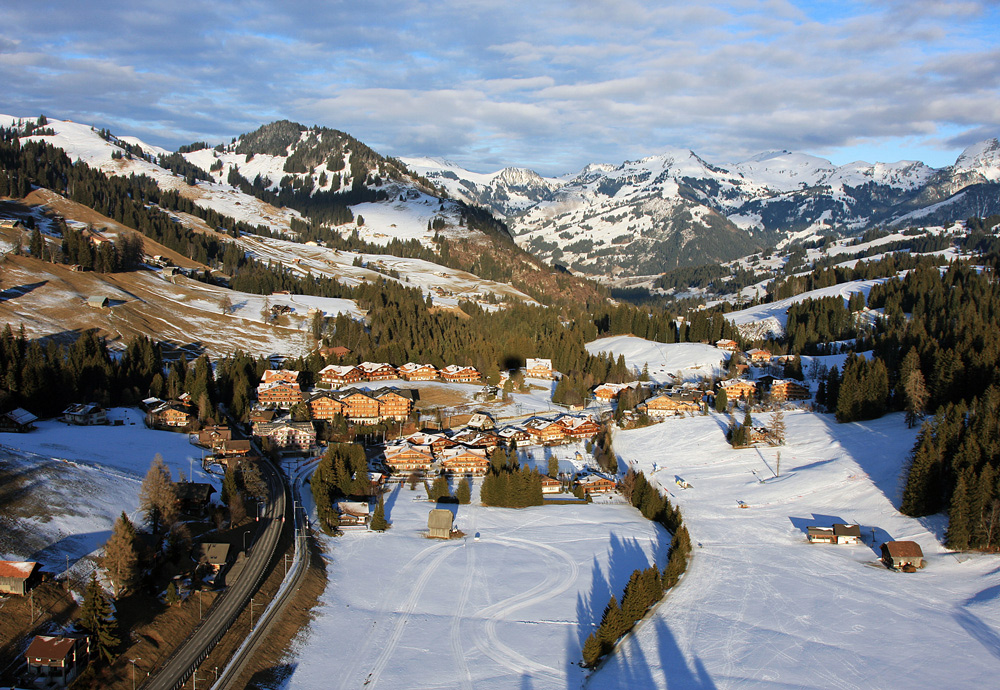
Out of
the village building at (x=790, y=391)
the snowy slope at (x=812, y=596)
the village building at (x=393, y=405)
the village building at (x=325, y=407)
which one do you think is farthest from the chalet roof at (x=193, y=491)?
the village building at (x=790, y=391)

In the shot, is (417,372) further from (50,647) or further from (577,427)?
(50,647)

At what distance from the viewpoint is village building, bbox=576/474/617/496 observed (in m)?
71.5

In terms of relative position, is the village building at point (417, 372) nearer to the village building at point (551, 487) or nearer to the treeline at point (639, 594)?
the village building at point (551, 487)

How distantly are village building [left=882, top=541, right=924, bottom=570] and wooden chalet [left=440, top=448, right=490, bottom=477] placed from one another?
4005 centimetres

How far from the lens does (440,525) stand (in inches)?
2275

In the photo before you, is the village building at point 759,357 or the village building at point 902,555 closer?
the village building at point 902,555

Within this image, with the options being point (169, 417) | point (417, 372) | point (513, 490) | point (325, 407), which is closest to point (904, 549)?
point (513, 490)

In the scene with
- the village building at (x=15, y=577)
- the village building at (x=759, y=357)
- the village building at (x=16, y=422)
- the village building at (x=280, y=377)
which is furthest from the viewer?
the village building at (x=759, y=357)

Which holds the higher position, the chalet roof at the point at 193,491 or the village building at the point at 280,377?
the village building at the point at 280,377

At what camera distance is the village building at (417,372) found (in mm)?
116981

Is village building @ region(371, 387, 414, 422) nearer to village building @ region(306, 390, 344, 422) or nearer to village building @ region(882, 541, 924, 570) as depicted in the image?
village building @ region(306, 390, 344, 422)

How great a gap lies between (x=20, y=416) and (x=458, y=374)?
66.3m

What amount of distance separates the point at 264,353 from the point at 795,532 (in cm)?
9146

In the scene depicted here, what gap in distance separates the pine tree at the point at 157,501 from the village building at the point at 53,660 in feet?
50.0
